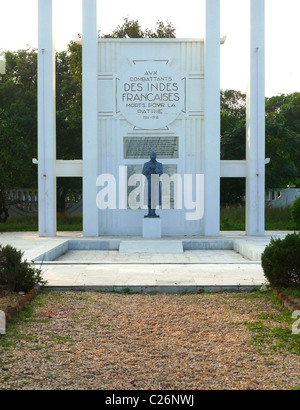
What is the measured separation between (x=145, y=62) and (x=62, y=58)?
1412cm

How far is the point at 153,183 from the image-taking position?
1518cm

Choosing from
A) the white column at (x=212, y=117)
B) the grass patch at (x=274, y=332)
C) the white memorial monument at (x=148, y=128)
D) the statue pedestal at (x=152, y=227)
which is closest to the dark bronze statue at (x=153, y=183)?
the statue pedestal at (x=152, y=227)

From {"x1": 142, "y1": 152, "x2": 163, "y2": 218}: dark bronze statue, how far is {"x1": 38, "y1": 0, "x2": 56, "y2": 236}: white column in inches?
107

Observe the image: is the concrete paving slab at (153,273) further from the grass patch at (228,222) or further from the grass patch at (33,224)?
the grass patch at (33,224)

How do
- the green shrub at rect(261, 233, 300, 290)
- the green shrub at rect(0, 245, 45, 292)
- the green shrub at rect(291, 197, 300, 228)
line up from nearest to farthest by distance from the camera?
1. the green shrub at rect(261, 233, 300, 290)
2. the green shrub at rect(0, 245, 45, 292)
3. the green shrub at rect(291, 197, 300, 228)

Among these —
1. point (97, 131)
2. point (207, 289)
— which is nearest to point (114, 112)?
point (97, 131)

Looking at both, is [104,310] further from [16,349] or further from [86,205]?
[86,205]

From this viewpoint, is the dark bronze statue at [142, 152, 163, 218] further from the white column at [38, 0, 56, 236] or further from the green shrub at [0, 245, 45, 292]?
the green shrub at [0, 245, 45, 292]

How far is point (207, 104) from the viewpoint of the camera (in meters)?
15.8

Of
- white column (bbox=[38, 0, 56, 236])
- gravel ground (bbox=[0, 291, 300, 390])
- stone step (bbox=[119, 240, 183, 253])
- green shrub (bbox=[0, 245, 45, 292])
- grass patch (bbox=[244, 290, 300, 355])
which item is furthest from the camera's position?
white column (bbox=[38, 0, 56, 236])

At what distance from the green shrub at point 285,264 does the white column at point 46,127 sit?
1002cm

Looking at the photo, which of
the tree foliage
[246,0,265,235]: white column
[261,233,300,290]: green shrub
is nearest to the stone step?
[246,0,265,235]: white column

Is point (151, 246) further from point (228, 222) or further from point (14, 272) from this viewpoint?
point (228, 222)

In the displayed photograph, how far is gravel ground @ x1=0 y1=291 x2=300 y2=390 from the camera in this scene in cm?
379
